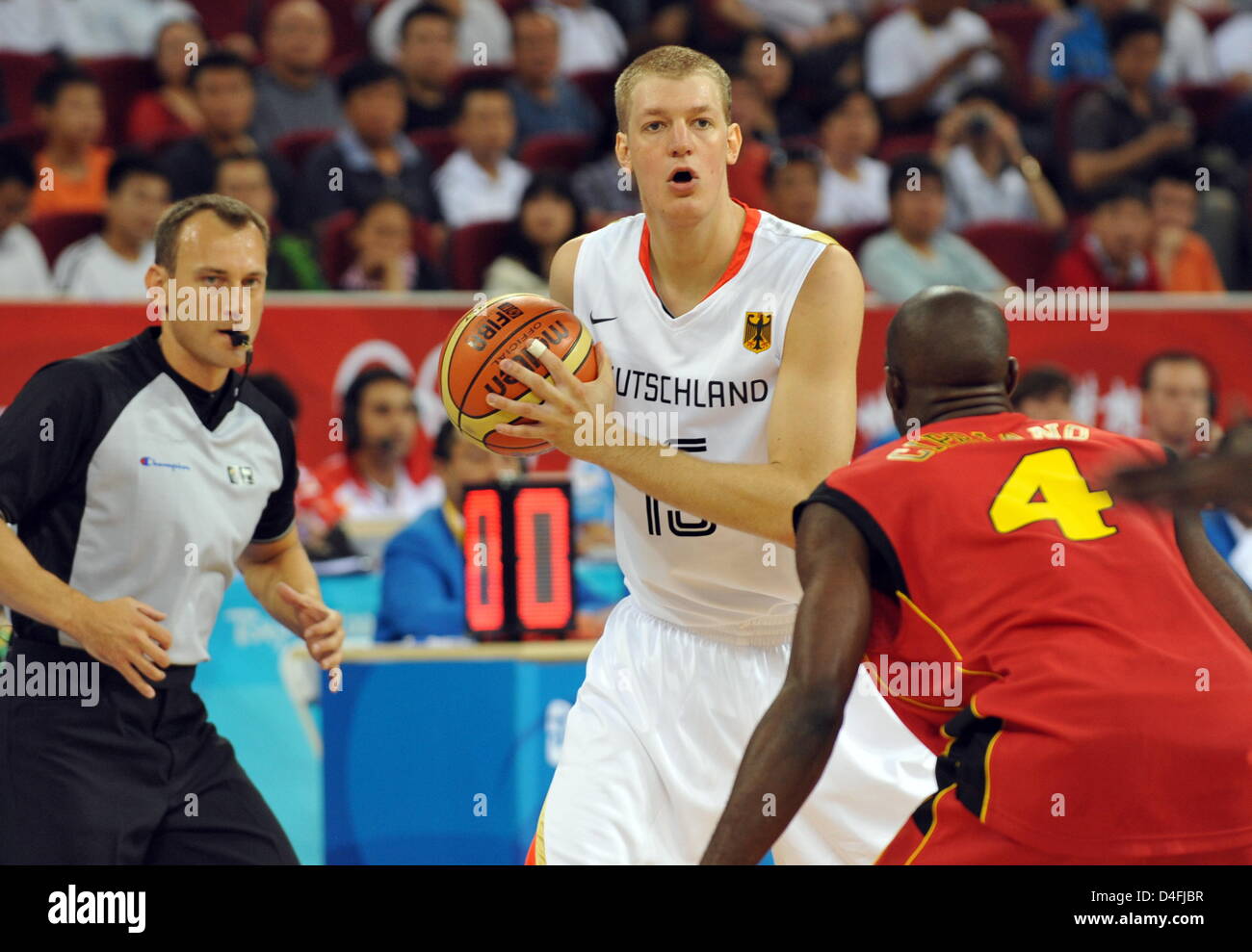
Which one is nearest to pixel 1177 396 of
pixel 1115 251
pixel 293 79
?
pixel 1115 251

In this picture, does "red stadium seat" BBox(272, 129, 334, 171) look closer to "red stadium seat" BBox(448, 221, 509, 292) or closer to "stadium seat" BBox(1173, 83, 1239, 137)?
"red stadium seat" BBox(448, 221, 509, 292)

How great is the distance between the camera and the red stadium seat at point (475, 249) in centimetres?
954

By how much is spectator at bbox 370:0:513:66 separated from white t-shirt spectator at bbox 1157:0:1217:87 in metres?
5.27

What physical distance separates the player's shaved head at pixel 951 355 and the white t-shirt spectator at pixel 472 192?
722 centimetres

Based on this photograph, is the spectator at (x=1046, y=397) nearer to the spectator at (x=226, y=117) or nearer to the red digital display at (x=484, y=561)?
the red digital display at (x=484, y=561)

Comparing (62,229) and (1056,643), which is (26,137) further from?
(1056,643)

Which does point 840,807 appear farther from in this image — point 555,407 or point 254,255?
point 254,255

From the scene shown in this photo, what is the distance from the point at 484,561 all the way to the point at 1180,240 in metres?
6.21

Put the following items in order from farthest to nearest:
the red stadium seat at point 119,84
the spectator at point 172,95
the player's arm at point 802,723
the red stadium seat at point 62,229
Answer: the red stadium seat at point 119,84
the spectator at point 172,95
the red stadium seat at point 62,229
the player's arm at point 802,723

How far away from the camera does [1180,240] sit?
1053 cm

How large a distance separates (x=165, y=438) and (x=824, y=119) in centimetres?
786

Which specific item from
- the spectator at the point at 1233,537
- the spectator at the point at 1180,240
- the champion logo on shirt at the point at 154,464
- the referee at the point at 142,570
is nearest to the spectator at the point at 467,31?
the spectator at the point at 1180,240

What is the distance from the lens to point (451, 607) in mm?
6727

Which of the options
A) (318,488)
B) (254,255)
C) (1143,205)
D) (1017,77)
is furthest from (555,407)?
(1017,77)
